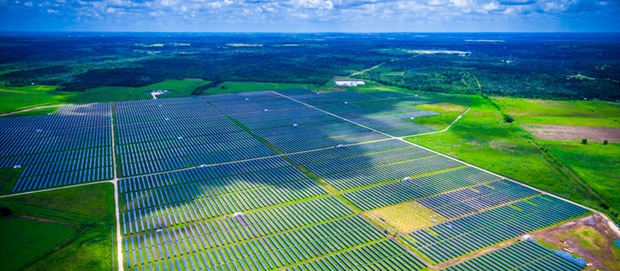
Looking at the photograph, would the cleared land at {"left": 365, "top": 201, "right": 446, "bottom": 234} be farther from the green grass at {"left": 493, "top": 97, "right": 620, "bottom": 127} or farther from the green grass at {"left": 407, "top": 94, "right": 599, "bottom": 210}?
the green grass at {"left": 493, "top": 97, "right": 620, "bottom": 127}

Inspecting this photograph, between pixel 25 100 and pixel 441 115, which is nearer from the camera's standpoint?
pixel 441 115

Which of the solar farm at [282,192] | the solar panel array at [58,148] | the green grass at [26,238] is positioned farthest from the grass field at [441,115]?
the green grass at [26,238]

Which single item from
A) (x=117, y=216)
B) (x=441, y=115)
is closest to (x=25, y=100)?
(x=117, y=216)

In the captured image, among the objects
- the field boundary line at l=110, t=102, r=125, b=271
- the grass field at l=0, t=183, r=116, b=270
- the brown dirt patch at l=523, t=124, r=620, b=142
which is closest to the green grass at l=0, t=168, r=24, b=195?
the grass field at l=0, t=183, r=116, b=270

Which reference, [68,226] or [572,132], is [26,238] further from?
[572,132]

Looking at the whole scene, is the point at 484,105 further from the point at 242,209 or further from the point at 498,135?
the point at 242,209

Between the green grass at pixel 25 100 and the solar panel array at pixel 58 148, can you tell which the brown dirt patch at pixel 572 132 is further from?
the green grass at pixel 25 100

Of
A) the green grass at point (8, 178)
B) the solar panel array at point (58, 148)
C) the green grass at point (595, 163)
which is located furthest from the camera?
the solar panel array at point (58, 148)
